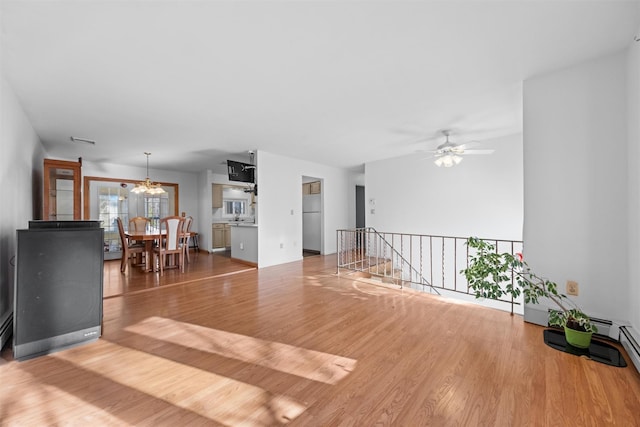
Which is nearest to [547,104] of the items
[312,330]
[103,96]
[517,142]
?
[517,142]

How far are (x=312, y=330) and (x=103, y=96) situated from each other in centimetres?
347

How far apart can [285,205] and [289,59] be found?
13.1 feet

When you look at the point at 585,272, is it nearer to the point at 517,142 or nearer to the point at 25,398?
the point at 517,142

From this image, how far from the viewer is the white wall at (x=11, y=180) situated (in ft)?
7.83

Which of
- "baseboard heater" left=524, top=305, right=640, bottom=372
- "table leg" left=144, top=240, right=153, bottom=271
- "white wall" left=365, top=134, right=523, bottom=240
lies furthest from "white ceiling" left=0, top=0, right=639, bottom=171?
"baseboard heater" left=524, top=305, right=640, bottom=372

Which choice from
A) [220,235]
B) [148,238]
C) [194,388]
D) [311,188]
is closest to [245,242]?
[148,238]

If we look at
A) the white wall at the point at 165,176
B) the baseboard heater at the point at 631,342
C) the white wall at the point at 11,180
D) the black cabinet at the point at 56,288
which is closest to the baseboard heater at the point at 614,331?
the baseboard heater at the point at 631,342

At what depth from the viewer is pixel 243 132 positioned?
4.20m

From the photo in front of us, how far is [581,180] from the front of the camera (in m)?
2.37

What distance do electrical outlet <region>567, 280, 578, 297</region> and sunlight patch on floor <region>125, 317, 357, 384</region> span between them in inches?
87.3

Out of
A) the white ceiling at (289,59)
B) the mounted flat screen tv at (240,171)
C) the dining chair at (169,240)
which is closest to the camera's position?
the white ceiling at (289,59)

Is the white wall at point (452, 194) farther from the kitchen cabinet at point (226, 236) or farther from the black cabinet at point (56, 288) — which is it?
the black cabinet at point (56, 288)

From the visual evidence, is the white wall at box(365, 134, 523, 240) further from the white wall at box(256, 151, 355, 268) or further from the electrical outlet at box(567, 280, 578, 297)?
the electrical outlet at box(567, 280, 578, 297)

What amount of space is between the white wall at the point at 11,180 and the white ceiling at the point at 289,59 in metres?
0.22
